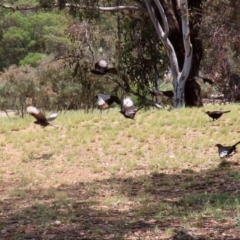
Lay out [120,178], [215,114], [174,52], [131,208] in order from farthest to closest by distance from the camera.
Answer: [174,52], [215,114], [120,178], [131,208]

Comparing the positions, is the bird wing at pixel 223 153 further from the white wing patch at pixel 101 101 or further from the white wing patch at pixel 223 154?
the white wing patch at pixel 101 101

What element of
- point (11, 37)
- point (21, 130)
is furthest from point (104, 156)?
point (11, 37)

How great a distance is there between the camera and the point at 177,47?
1619 cm

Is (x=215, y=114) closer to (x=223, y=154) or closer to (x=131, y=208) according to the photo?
(x=223, y=154)

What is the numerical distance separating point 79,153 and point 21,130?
6.45 feet

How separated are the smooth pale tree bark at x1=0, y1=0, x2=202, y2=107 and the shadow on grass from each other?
7464 millimetres

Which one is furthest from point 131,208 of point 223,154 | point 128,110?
point 128,110

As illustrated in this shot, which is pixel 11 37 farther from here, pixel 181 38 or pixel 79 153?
pixel 79 153

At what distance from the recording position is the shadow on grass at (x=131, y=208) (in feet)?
17.5

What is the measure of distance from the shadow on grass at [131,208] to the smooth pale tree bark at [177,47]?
7.46m

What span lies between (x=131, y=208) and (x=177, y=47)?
10291 millimetres

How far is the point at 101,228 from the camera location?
5.49 m

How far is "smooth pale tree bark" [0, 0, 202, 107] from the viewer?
15.4 m

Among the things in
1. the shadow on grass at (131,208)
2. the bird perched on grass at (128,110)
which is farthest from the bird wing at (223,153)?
the bird perched on grass at (128,110)
